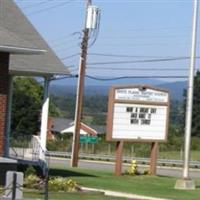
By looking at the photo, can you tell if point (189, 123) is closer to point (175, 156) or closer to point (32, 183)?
point (32, 183)

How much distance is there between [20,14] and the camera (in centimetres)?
2788

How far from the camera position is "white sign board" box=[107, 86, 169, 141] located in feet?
92.5

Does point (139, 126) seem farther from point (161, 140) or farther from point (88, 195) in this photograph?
point (88, 195)

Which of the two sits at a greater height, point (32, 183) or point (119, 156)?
point (119, 156)

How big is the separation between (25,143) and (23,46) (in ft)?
33.3

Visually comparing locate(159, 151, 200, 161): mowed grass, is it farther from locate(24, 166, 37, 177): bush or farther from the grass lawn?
the grass lawn

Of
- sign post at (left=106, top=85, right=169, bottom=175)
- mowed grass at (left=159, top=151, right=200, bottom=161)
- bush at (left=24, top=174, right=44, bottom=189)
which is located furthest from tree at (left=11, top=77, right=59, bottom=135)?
bush at (left=24, top=174, right=44, bottom=189)

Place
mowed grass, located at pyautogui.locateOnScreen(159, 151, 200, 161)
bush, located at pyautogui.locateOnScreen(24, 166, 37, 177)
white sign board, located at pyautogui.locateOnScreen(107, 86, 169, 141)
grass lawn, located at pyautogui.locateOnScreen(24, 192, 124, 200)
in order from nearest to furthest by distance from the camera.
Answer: grass lawn, located at pyautogui.locateOnScreen(24, 192, 124, 200)
bush, located at pyautogui.locateOnScreen(24, 166, 37, 177)
white sign board, located at pyautogui.locateOnScreen(107, 86, 169, 141)
mowed grass, located at pyautogui.locateOnScreen(159, 151, 200, 161)

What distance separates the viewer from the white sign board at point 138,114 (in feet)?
92.5

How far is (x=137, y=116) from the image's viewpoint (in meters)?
29.0

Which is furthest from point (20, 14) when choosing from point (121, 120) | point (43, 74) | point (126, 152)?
point (126, 152)

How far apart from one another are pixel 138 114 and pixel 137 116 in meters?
0.09

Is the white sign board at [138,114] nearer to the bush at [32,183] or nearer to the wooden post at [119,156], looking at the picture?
the wooden post at [119,156]

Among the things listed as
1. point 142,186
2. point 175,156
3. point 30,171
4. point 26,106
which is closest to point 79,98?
point 142,186
